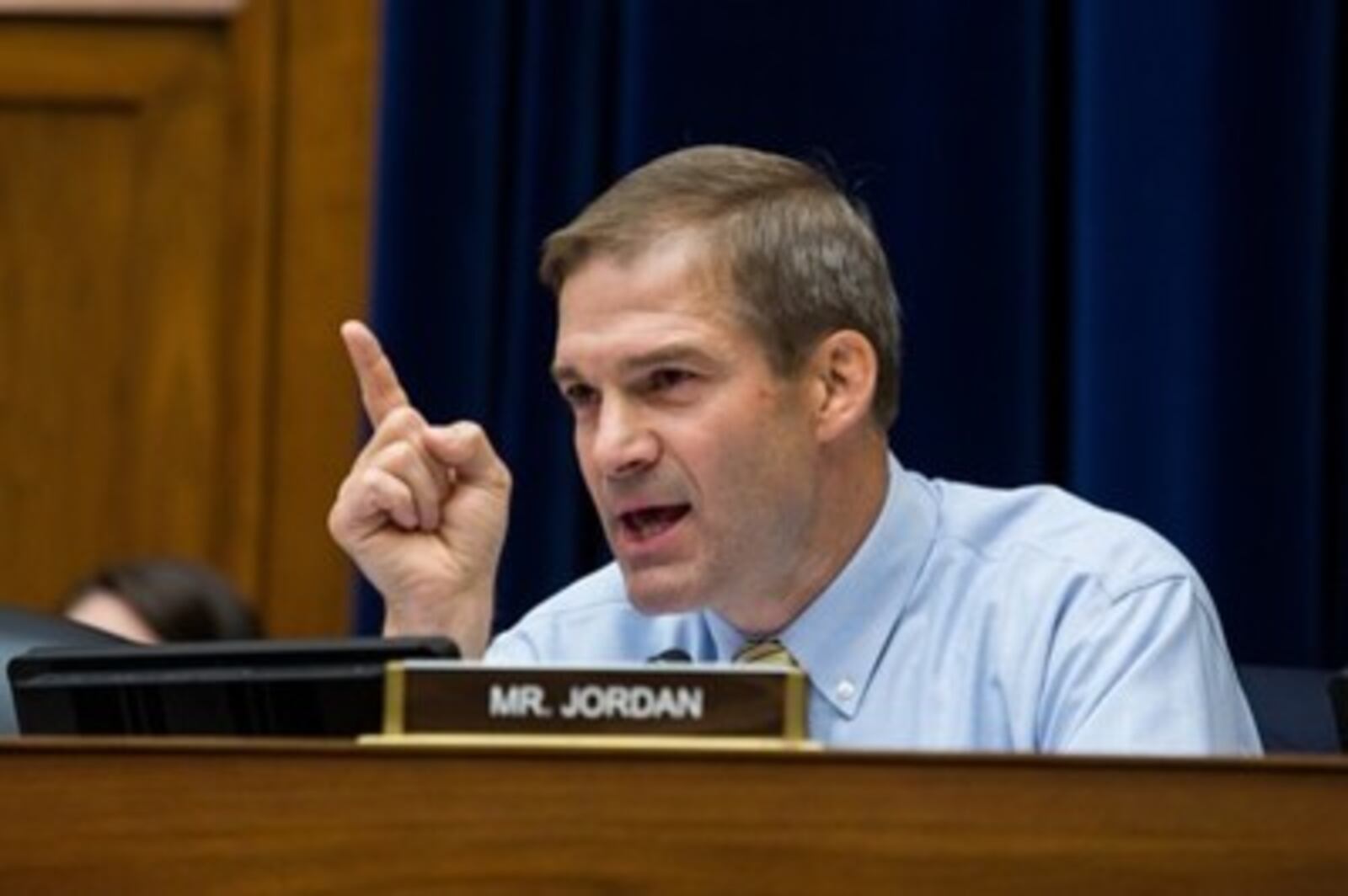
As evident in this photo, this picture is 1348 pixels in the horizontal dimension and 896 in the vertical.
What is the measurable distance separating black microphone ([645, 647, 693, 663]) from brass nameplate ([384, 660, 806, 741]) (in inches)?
19.0

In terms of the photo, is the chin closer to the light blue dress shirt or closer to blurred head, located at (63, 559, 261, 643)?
the light blue dress shirt

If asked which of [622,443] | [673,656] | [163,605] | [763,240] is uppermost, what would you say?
[763,240]

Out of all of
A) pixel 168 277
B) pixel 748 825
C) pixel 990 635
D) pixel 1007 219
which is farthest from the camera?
pixel 168 277

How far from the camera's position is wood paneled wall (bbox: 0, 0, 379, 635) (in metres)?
3.52

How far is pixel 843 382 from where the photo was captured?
2.46 m

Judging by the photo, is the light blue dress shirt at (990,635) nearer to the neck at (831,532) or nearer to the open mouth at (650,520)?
the neck at (831,532)

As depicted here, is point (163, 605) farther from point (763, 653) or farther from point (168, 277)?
point (763, 653)

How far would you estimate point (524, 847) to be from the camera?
4.92ft

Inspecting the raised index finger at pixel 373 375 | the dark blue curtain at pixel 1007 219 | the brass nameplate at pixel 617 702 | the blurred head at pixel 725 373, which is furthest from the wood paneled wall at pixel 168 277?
the brass nameplate at pixel 617 702

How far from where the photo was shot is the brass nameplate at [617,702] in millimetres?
1538

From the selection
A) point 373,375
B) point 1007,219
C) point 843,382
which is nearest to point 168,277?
point 1007,219

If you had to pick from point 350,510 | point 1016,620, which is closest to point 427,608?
point 350,510

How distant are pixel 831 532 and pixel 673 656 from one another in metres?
0.29

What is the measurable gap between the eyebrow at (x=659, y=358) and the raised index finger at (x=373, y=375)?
0.18 metres
